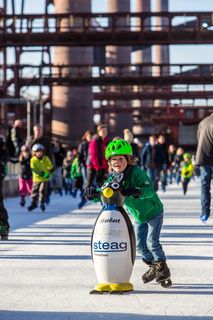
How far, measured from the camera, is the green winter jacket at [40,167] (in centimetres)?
1922

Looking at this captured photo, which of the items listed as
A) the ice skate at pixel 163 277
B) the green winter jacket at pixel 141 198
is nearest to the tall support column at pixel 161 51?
the green winter jacket at pixel 141 198

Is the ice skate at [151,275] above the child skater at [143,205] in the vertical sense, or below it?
below

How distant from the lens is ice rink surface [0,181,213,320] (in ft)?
20.5

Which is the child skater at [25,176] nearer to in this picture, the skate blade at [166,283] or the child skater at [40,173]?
the child skater at [40,173]

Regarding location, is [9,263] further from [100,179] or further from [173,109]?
[173,109]

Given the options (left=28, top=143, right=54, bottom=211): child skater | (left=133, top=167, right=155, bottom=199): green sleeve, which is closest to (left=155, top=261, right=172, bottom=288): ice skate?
(left=133, top=167, right=155, bottom=199): green sleeve

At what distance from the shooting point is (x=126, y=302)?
6.66 meters

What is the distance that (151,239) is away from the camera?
7648 mm

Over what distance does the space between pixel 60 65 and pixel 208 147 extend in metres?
56.1

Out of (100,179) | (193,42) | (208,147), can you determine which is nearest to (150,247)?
(208,147)

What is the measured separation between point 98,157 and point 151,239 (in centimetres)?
1157

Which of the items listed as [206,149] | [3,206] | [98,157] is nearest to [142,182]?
[3,206]

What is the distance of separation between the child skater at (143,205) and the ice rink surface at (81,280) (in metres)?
0.15

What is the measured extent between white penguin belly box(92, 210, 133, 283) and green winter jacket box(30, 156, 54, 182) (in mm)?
12082
